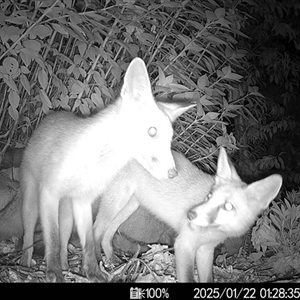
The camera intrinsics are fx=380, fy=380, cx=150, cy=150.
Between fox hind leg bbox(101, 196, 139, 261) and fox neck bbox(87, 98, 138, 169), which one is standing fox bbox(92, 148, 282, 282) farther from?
fox neck bbox(87, 98, 138, 169)

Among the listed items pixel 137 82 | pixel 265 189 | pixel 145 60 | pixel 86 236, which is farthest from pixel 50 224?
pixel 145 60

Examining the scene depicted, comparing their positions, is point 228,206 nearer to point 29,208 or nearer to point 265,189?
point 265,189

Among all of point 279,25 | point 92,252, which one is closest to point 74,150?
point 92,252

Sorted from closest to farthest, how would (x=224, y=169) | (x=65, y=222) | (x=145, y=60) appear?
(x=224, y=169) < (x=65, y=222) < (x=145, y=60)

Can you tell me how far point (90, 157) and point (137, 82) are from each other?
397 mm

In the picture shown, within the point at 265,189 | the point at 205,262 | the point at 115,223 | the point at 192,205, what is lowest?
the point at 115,223

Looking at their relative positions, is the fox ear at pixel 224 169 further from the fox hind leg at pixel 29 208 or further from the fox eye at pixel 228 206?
the fox hind leg at pixel 29 208

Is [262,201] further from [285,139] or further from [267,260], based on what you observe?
[285,139]

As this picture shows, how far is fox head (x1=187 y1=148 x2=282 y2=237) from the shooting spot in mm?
1711

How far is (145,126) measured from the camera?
1.61 m

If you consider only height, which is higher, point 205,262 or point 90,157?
point 90,157

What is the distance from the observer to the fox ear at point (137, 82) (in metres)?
1.55

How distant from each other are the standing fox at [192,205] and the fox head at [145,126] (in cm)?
34

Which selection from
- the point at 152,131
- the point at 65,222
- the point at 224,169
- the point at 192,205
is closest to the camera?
the point at 152,131
